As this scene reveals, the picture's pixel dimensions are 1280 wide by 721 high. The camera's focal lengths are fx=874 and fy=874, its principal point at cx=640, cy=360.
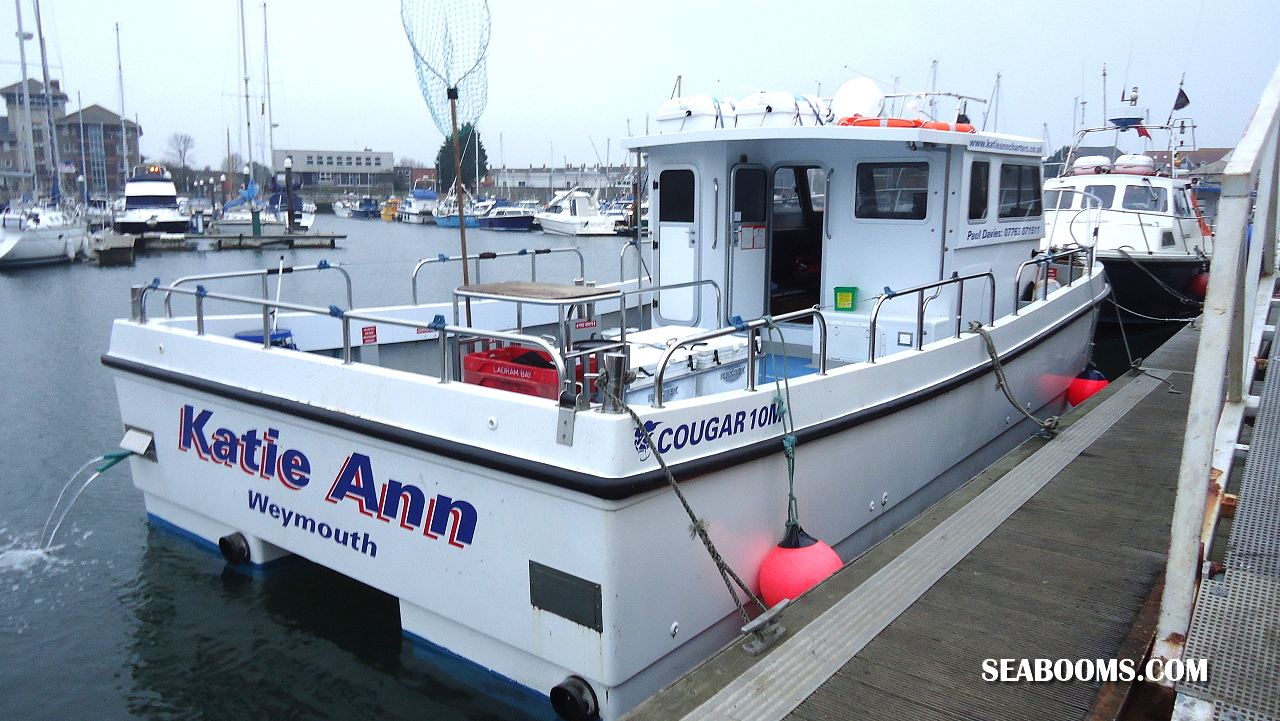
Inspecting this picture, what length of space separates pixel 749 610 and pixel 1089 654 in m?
1.49

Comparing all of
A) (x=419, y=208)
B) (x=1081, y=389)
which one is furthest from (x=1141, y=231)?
(x=419, y=208)

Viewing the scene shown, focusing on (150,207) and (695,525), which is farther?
(150,207)

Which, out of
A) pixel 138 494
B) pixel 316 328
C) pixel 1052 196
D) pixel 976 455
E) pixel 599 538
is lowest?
pixel 138 494

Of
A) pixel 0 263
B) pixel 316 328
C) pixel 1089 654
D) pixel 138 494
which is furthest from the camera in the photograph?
pixel 0 263

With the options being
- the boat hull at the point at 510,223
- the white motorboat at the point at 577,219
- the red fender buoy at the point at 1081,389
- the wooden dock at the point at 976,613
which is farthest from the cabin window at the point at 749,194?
the boat hull at the point at 510,223

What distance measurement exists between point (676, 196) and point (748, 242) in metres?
0.66

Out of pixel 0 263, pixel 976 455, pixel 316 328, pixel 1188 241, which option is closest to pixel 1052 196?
pixel 1188 241

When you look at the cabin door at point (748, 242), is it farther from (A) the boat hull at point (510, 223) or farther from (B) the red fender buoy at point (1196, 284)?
(A) the boat hull at point (510, 223)

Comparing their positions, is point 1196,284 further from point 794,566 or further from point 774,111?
point 794,566

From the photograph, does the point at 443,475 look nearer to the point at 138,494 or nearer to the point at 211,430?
the point at 211,430

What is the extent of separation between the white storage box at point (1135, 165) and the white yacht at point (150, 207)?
139ft

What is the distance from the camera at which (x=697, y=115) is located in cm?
670

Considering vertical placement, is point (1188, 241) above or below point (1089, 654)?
Result: above

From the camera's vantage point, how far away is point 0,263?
102ft
